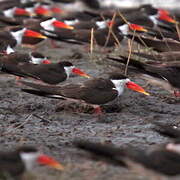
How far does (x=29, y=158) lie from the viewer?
5098mm

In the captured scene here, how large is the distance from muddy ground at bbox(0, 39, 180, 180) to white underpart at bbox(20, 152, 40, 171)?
140mm

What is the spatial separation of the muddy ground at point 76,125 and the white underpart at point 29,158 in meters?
0.14

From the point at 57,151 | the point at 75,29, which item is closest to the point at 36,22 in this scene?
the point at 75,29

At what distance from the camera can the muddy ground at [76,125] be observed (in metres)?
5.62

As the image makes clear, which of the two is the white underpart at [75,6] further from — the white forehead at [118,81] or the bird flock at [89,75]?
the white forehead at [118,81]

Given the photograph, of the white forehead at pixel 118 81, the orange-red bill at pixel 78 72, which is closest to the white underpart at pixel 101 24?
the orange-red bill at pixel 78 72

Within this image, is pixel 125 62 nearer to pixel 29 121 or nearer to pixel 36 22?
pixel 29 121

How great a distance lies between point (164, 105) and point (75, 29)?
161 inches

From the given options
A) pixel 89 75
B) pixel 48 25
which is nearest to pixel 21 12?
pixel 48 25

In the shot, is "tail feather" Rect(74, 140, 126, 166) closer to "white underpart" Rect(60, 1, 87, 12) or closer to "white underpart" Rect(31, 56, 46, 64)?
"white underpart" Rect(31, 56, 46, 64)

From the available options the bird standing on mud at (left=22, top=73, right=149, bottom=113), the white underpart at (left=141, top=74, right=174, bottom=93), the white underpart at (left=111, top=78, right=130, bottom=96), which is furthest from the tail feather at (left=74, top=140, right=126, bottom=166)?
the white underpart at (left=141, top=74, right=174, bottom=93)

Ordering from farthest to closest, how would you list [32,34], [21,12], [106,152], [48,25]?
[21,12] < [48,25] < [32,34] < [106,152]

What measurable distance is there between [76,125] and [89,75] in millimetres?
2286

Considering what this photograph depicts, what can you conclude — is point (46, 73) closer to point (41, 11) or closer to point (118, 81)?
point (118, 81)
